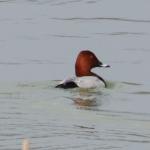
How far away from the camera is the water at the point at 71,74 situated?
1125cm

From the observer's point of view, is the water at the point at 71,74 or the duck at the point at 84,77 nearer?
the water at the point at 71,74

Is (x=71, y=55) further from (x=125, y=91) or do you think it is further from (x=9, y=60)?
(x=125, y=91)

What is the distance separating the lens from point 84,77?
51.2 feet

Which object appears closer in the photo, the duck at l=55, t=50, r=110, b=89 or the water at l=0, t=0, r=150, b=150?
the water at l=0, t=0, r=150, b=150

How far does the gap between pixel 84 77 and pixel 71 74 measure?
1.32 m

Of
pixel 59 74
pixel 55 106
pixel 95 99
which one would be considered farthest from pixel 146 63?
pixel 55 106

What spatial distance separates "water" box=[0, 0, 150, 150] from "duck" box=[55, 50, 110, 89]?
0.42ft

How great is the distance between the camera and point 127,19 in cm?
2367

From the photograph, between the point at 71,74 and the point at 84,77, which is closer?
the point at 84,77

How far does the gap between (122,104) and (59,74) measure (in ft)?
10.4

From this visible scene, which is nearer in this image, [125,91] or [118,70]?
[125,91]

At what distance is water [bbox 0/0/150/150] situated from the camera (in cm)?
1125

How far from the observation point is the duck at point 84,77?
48.8ft

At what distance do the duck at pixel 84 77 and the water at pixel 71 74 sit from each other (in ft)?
0.42
